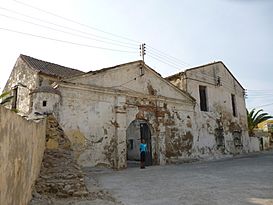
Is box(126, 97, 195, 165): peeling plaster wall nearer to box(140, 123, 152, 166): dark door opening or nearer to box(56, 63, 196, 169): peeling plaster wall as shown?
box(56, 63, 196, 169): peeling plaster wall

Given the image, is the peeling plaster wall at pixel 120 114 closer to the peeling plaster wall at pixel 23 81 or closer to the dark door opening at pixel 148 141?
the dark door opening at pixel 148 141

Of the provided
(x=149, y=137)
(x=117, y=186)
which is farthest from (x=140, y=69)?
(x=117, y=186)

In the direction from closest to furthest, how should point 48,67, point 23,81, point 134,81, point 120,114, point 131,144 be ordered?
point 120,114 < point 134,81 < point 23,81 < point 48,67 < point 131,144

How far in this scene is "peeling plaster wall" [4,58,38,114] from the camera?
12688 millimetres

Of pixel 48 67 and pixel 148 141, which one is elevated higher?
pixel 48 67

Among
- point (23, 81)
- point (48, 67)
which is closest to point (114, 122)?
point (48, 67)

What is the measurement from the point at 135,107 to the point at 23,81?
6922 millimetres

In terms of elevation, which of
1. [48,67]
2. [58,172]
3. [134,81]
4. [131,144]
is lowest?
[58,172]

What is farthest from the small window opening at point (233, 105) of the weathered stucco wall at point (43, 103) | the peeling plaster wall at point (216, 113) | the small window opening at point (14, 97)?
the small window opening at point (14, 97)

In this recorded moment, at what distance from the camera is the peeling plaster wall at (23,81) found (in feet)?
41.6

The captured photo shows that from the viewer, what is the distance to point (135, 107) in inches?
498

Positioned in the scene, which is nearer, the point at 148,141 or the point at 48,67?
the point at 148,141

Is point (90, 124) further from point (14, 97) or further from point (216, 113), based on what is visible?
point (216, 113)

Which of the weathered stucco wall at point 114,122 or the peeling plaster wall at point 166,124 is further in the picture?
the peeling plaster wall at point 166,124
